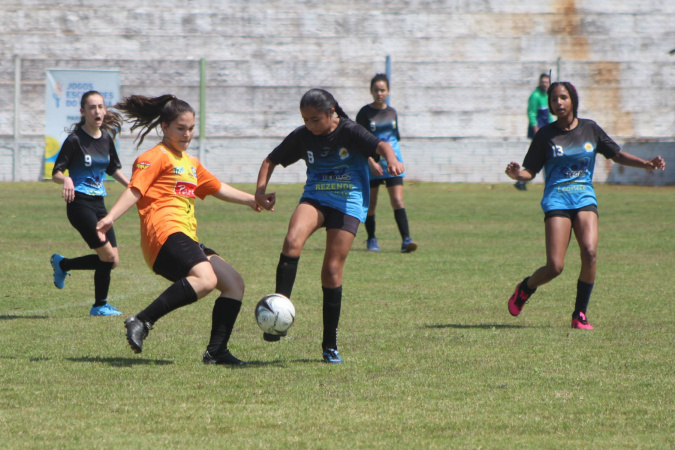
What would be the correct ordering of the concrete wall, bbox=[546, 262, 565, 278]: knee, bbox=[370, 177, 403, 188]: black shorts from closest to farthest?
bbox=[546, 262, 565, 278]: knee → bbox=[370, 177, 403, 188]: black shorts → the concrete wall

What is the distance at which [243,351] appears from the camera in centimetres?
652

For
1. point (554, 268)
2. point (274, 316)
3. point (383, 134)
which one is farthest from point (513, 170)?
point (383, 134)

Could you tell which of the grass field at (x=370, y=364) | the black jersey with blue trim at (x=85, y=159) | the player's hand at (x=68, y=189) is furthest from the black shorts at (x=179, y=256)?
the black jersey with blue trim at (x=85, y=159)

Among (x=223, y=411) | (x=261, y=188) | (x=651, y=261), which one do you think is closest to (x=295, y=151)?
(x=261, y=188)

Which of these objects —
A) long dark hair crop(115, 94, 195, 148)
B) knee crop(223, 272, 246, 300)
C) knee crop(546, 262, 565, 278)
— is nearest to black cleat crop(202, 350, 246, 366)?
knee crop(223, 272, 246, 300)

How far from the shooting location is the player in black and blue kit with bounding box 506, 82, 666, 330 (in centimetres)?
757

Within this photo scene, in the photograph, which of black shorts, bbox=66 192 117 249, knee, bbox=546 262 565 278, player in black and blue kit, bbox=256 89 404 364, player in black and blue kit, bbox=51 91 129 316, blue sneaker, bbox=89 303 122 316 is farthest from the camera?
black shorts, bbox=66 192 117 249

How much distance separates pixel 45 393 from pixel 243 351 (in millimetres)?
1636

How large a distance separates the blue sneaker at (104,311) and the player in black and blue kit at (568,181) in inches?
129

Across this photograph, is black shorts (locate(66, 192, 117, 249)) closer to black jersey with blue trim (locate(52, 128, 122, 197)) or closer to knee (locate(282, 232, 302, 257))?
black jersey with blue trim (locate(52, 128, 122, 197))

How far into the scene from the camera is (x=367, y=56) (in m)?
26.7

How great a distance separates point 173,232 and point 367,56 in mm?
21292

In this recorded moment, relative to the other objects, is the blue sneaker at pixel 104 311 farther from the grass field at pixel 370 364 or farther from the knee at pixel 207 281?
the knee at pixel 207 281

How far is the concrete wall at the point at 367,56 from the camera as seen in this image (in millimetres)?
25188
